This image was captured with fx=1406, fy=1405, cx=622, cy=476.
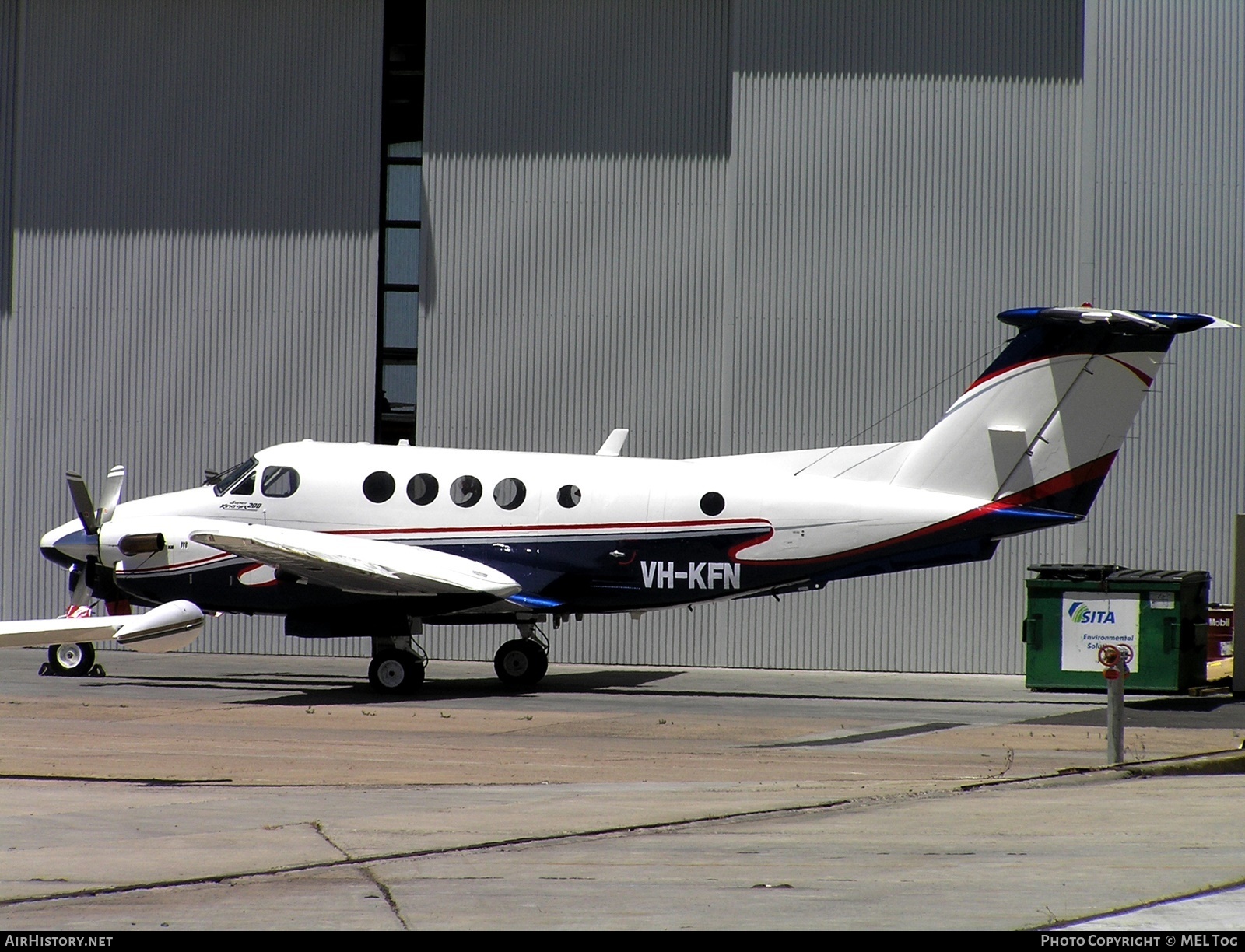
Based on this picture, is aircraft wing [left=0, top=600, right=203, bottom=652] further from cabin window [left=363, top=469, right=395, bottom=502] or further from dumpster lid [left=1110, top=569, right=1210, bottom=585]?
dumpster lid [left=1110, top=569, right=1210, bottom=585]

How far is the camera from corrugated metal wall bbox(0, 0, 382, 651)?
25844mm

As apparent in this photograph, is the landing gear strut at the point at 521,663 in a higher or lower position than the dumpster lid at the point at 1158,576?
lower

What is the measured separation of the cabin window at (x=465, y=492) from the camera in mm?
19672

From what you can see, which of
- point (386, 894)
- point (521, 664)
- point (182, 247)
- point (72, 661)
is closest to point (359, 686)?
point (521, 664)

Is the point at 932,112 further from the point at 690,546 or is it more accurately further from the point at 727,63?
the point at 690,546

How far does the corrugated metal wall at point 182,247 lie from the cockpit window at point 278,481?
18.1ft

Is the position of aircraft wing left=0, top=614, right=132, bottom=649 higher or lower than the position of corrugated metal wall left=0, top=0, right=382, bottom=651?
lower

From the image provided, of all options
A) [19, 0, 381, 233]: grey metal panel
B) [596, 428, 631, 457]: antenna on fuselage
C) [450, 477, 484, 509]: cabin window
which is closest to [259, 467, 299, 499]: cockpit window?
[450, 477, 484, 509]: cabin window

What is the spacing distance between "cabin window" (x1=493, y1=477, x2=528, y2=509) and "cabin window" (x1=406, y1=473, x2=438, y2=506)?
2.90ft

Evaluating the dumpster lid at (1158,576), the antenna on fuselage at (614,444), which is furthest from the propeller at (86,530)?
the dumpster lid at (1158,576)

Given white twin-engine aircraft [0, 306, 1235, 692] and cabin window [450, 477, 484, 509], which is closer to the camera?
white twin-engine aircraft [0, 306, 1235, 692]

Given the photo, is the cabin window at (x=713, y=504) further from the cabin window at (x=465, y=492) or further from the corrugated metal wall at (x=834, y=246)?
the corrugated metal wall at (x=834, y=246)

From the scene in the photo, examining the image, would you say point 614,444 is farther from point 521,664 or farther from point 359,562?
point 359,562

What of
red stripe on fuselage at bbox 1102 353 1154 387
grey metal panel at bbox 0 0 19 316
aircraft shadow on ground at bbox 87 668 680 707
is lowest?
aircraft shadow on ground at bbox 87 668 680 707
